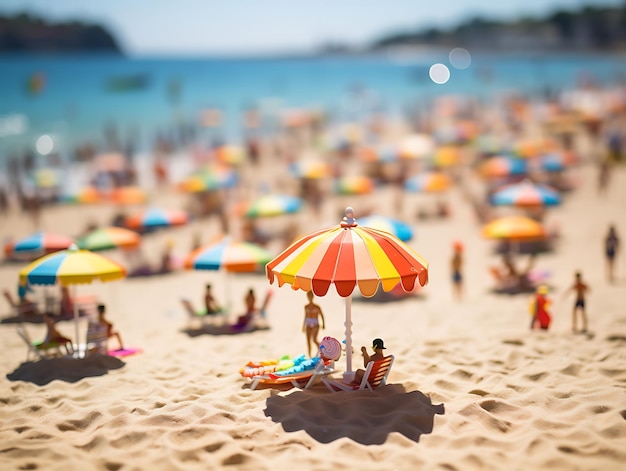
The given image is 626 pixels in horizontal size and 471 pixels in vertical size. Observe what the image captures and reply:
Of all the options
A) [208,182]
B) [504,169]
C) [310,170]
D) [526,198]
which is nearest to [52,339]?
[526,198]

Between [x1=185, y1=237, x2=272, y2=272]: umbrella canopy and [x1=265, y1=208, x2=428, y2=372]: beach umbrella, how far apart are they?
328 cm

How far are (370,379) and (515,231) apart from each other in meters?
6.67

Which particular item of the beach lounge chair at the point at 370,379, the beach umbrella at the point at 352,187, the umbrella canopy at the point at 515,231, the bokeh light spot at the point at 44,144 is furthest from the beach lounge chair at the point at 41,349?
the bokeh light spot at the point at 44,144

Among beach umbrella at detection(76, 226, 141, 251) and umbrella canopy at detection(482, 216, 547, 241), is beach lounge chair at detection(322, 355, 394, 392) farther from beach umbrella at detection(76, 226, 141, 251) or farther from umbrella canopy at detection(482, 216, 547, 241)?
beach umbrella at detection(76, 226, 141, 251)

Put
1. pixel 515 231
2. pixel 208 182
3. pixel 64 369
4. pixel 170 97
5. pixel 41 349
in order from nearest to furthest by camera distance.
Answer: pixel 64 369
pixel 41 349
pixel 515 231
pixel 208 182
pixel 170 97

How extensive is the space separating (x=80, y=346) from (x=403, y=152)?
57.5 feet

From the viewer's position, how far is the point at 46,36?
133 metres

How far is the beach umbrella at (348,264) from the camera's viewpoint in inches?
244

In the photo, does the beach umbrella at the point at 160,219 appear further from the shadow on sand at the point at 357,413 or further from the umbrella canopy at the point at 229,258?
the shadow on sand at the point at 357,413

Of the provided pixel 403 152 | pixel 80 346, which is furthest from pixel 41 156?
pixel 80 346

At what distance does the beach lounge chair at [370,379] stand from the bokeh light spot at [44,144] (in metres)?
33.4

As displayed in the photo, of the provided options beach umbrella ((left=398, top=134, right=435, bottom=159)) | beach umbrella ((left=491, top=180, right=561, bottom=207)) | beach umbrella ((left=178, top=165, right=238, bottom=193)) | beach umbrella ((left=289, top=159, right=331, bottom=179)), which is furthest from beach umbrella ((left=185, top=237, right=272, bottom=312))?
beach umbrella ((left=398, top=134, right=435, bottom=159))

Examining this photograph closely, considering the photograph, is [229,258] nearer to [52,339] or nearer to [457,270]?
[52,339]

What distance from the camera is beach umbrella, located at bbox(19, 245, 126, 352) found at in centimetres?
796
